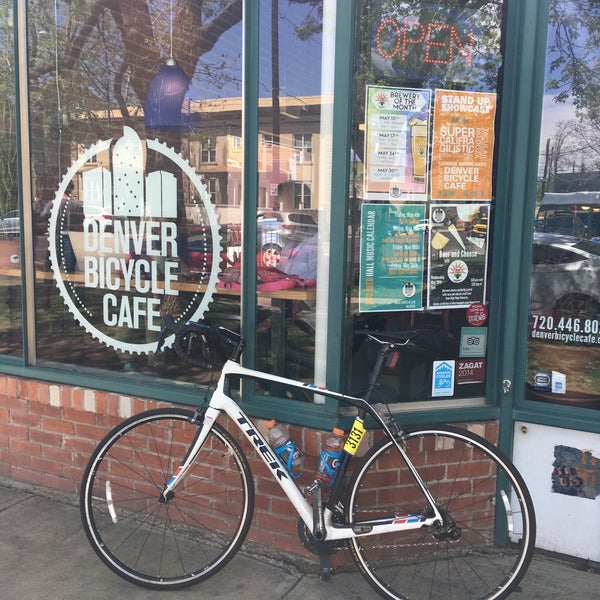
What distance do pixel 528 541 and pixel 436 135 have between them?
1.87m

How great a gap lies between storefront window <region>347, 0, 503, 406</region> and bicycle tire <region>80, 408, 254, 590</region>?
2.71 feet

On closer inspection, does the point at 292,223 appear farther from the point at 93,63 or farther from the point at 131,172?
the point at 93,63

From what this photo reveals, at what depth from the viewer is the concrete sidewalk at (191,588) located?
2.72 metres

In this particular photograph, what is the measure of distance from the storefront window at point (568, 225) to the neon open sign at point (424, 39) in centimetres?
40

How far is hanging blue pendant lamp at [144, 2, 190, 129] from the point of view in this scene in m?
3.34

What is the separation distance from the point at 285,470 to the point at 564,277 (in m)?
1.64

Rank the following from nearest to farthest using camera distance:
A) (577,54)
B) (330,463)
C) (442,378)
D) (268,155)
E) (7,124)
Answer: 1. (330,463)
2. (577,54)
3. (268,155)
4. (442,378)
5. (7,124)

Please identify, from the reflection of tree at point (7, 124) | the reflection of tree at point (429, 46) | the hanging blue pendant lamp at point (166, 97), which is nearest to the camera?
the reflection of tree at point (429, 46)

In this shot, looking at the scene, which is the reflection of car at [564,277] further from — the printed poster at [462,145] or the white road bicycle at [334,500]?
the white road bicycle at [334,500]

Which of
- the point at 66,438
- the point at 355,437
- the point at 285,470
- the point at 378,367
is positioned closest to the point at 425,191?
the point at 378,367

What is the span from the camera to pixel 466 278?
121 inches

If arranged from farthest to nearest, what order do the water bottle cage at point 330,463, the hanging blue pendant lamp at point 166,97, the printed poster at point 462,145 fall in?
the hanging blue pendant lamp at point 166,97
the printed poster at point 462,145
the water bottle cage at point 330,463

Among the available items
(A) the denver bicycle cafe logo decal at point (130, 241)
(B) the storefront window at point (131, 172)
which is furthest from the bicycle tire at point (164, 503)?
(A) the denver bicycle cafe logo decal at point (130, 241)

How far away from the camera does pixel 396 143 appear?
2.92m
